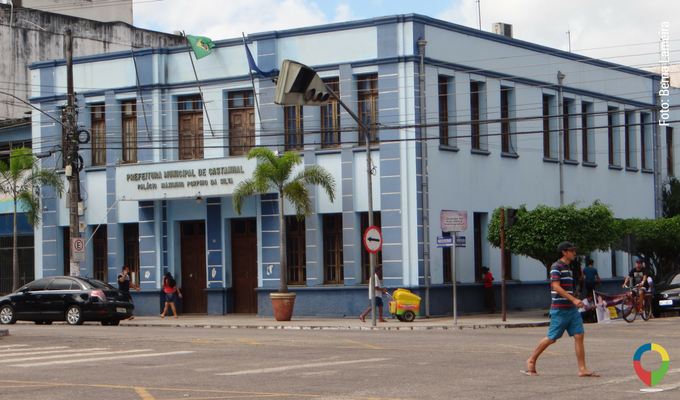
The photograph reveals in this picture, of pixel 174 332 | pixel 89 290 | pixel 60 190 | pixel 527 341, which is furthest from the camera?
pixel 60 190

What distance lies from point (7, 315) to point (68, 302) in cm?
238

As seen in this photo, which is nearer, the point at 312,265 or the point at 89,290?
the point at 89,290

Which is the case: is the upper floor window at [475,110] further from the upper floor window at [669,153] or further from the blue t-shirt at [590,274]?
the upper floor window at [669,153]

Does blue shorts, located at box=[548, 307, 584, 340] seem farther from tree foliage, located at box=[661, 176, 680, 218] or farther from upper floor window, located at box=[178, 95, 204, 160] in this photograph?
tree foliage, located at box=[661, 176, 680, 218]

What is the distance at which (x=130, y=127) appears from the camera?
33219mm

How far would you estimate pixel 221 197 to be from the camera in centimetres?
3162

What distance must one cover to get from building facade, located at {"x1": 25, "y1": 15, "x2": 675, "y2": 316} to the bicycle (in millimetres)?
4633

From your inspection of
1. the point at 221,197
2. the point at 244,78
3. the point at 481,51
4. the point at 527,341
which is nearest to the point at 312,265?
the point at 221,197

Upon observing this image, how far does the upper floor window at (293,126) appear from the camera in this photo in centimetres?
3020

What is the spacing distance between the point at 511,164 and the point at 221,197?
951 centimetres

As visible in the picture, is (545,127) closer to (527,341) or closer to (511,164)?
(511,164)

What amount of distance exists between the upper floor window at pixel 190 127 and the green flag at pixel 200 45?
167 centimetres

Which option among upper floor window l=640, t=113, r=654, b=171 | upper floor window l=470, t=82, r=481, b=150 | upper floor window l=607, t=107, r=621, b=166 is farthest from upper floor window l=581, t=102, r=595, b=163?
upper floor window l=470, t=82, r=481, b=150

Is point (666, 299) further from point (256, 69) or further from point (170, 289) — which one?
point (170, 289)
